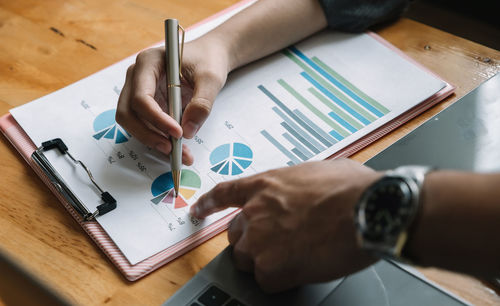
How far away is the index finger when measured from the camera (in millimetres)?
615

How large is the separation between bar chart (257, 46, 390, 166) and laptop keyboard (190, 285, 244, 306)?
0.72 feet

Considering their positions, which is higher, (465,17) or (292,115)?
(292,115)

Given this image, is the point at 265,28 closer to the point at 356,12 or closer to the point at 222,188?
the point at 356,12

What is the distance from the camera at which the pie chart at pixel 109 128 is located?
2.46 ft

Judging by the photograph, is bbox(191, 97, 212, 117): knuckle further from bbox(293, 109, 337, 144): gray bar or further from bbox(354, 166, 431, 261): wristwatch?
bbox(354, 166, 431, 261): wristwatch

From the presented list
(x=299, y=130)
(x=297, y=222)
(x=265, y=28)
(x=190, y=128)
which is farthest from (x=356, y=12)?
(x=297, y=222)

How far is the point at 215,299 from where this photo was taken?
1.83 feet

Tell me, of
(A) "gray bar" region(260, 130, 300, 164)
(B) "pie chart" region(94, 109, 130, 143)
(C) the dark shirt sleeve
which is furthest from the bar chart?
(B) "pie chart" region(94, 109, 130, 143)

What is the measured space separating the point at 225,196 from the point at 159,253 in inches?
4.1

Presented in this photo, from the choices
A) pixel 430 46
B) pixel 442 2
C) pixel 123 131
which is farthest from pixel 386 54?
pixel 442 2

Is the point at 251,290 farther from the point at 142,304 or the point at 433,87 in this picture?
the point at 433,87

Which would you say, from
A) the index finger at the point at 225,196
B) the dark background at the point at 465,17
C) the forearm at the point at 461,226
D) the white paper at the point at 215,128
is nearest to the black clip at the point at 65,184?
the white paper at the point at 215,128

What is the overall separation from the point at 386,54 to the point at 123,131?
46cm

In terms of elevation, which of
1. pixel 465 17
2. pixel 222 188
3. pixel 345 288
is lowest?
pixel 465 17
